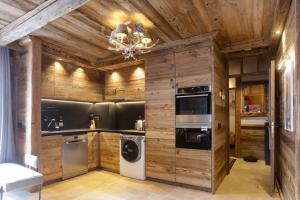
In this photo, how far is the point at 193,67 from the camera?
137 inches

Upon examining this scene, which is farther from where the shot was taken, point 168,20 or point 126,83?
point 126,83

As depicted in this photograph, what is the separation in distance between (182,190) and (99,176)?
175 cm

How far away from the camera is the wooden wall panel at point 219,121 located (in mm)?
3312

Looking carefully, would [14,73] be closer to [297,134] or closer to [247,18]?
[247,18]

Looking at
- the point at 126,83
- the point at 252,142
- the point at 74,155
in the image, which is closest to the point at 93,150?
the point at 74,155

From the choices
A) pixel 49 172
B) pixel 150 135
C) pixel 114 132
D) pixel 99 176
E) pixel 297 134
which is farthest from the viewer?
pixel 114 132

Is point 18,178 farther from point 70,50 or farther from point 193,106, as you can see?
point 193,106

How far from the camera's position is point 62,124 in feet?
14.7

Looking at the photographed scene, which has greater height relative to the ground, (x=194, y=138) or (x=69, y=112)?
(x=69, y=112)

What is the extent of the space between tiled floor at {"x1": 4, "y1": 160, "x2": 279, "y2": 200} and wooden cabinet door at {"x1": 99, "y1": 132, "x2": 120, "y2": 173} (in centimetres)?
27

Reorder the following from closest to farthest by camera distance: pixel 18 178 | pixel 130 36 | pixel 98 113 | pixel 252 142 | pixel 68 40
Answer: pixel 18 178, pixel 130 36, pixel 68 40, pixel 98 113, pixel 252 142

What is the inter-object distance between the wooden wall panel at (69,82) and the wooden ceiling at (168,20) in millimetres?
356

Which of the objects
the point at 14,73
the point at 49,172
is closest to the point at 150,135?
the point at 49,172

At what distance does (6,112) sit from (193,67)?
3.35m
